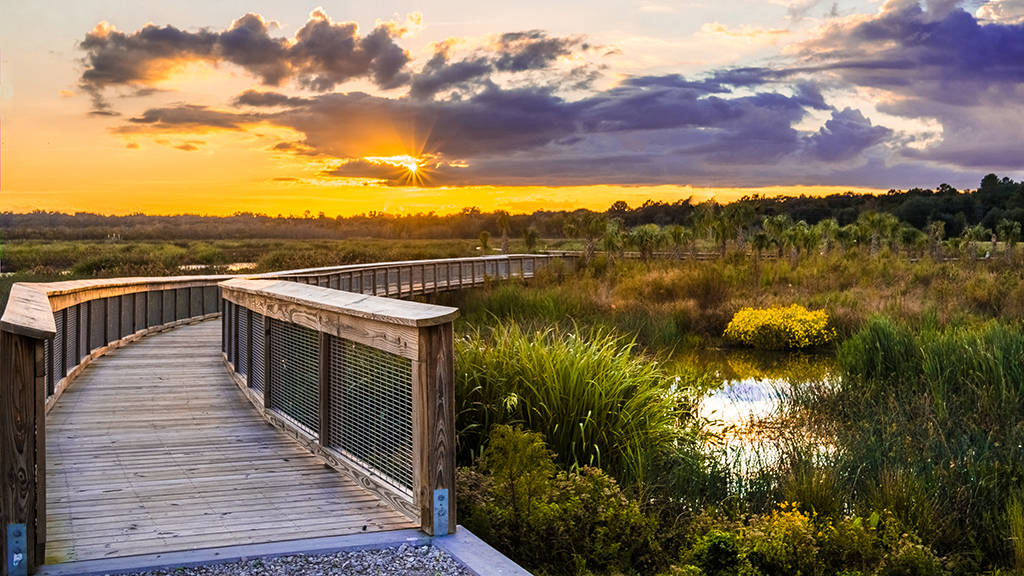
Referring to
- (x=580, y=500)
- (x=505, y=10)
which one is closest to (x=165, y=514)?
(x=580, y=500)

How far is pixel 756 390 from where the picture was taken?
45.4ft

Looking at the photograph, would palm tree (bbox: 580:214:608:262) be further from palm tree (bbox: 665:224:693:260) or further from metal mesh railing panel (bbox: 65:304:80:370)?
metal mesh railing panel (bbox: 65:304:80:370)

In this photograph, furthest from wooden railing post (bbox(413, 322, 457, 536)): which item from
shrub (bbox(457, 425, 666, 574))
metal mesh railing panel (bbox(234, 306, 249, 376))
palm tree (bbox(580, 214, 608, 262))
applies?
palm tree (bbox(580, 214, 608, 262))

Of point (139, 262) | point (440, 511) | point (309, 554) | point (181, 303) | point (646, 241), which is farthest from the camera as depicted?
point (646, 241)

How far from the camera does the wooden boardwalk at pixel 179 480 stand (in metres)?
4.79

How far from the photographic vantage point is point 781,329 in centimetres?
1895

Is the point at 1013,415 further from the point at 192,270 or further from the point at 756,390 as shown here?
the point at 192,270

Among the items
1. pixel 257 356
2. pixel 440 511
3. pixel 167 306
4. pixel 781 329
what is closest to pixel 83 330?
pixel 257 356

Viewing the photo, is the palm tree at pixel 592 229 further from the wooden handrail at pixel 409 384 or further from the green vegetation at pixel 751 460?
the wooden handrail at pixel 409 384

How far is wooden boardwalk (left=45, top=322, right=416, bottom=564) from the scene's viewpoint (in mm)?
4793

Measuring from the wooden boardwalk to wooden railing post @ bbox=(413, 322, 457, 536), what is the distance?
0.26 m

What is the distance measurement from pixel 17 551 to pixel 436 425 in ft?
7.26

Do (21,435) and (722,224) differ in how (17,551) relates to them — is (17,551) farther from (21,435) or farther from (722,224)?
(722,224)

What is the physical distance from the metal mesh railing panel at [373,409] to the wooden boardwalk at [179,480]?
0.24 metres
